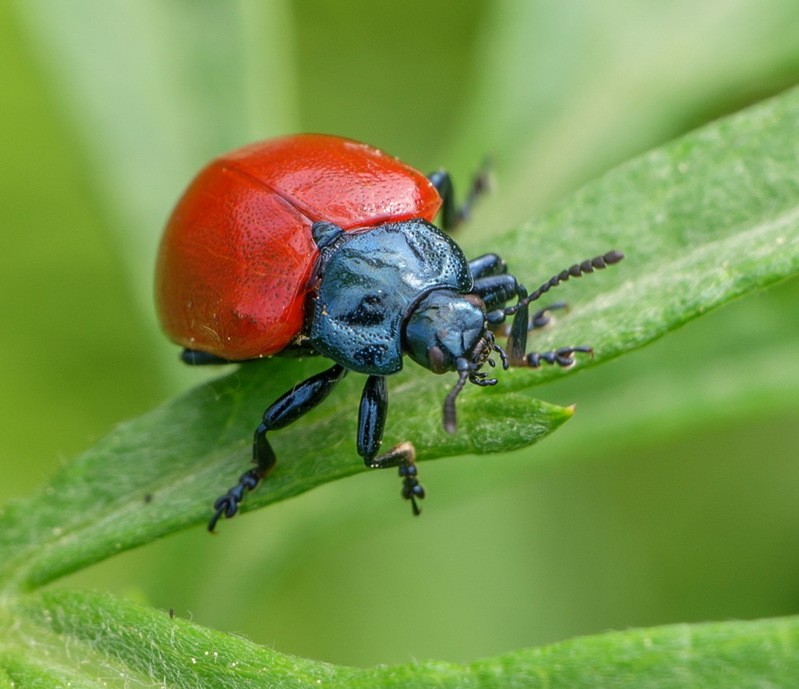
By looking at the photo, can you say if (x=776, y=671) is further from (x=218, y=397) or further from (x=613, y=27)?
(x=613, y=27)

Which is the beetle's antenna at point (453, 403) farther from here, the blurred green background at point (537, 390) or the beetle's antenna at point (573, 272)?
the blurred green background at point (537, 390)

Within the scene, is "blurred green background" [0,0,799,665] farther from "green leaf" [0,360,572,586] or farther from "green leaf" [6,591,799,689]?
"green leaf" [6,591,799,689]

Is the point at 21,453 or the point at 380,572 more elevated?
the point at 21,453

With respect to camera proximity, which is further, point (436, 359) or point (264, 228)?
point (264, 228)

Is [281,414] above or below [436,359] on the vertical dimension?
below

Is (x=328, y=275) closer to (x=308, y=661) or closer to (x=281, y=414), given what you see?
(x=281, y=414)

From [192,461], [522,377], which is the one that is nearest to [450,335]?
[522,377]

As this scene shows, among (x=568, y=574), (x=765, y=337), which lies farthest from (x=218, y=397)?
(x=568, y=574)
